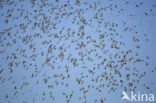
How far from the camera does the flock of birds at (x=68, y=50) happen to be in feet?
6.00

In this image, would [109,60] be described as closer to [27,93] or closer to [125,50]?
[125,50]

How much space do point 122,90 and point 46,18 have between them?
4.82 ft

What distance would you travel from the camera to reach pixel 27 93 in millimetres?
1822

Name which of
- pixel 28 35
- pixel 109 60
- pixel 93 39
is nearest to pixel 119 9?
pixel 93 39

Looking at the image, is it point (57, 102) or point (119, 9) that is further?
point (119, 9)

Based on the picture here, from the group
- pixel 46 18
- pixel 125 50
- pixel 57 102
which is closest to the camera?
pixel 57 102

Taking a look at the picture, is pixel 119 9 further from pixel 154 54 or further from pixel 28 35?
pixel 28 35

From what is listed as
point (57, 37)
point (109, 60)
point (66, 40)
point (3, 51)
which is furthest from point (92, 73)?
point (3, 51)

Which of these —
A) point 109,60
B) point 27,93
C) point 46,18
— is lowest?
point 27,93

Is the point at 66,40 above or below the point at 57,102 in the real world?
above

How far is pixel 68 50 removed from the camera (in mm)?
1928

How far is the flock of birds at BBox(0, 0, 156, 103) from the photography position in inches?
72.1

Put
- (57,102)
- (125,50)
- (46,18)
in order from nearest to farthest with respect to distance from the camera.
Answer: (57,102) < (125,50) < (46,18)

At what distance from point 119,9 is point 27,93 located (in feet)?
5.72
